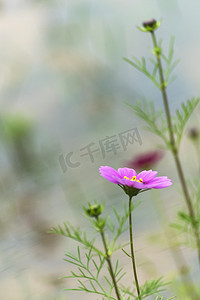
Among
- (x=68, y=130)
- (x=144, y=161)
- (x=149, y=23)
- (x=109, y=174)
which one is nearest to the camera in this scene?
(x=109, y=174)

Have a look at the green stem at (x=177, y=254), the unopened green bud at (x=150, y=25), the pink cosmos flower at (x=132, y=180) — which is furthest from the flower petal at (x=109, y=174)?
the green stem at (x=177, y=254)

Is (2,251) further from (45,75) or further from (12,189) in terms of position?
(45,75)

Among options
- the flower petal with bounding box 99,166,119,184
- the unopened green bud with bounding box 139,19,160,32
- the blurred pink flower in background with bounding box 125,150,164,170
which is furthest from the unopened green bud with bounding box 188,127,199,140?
the flower petal with bounding box 99,166,119,184

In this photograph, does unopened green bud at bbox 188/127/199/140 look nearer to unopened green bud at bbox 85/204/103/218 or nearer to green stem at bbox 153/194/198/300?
green stem at bbox 153/194/198/300

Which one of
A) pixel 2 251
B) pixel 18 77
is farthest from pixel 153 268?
pixel 18 77

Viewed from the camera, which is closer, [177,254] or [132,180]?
[132,180]

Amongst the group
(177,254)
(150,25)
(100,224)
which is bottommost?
(177,254)

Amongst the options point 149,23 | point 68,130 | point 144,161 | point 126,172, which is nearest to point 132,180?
point 126,172

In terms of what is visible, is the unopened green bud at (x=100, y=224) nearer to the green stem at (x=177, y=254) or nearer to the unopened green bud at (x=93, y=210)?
the unopened green bud at (x=93, y=210)

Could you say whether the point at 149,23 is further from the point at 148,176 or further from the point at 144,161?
the point at 144,161
